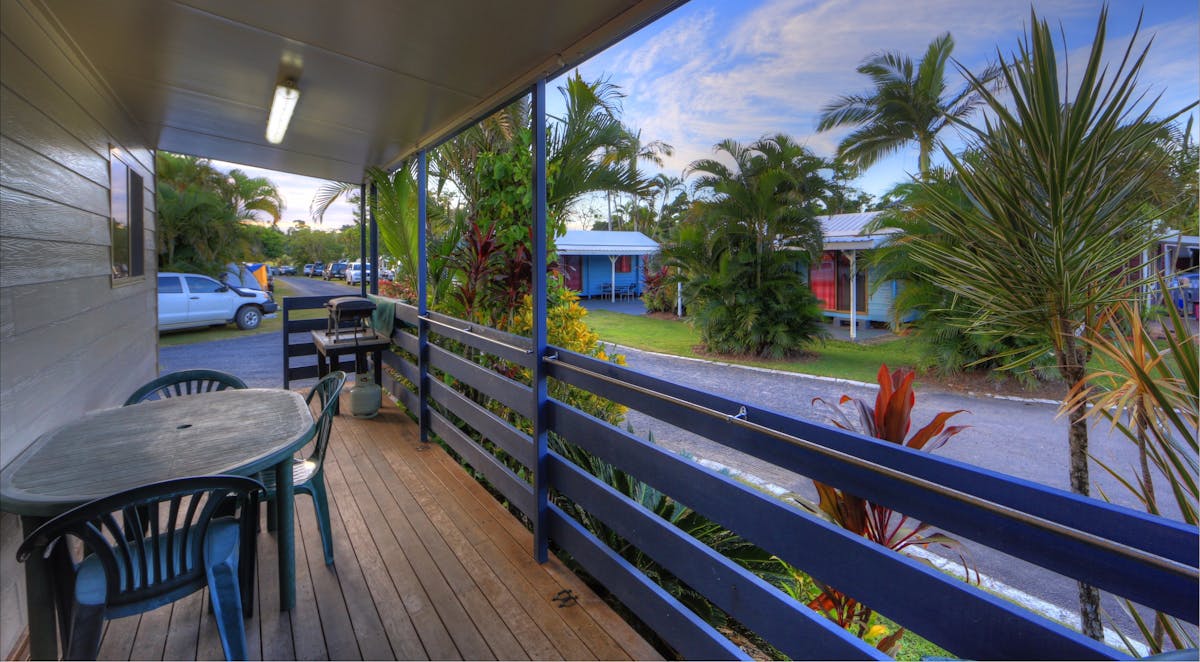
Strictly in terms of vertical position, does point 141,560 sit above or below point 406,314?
below

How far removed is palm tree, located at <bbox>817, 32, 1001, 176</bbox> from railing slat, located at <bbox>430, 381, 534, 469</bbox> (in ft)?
41.9

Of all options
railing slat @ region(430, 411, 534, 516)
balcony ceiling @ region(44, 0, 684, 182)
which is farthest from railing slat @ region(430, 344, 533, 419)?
balcony ceiling @ region(44, 0, 684, 182)

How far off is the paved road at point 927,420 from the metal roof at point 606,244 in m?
8.26

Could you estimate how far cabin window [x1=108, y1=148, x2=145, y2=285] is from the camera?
3.02 meters

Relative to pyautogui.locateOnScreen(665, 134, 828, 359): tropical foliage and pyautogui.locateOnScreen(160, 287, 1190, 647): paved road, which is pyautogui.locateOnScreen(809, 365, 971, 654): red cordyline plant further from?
pyautogui.locateOnScreen(665, 134, 828, 359): tropical foliage

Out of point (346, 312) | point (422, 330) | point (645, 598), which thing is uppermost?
point (346, 312)

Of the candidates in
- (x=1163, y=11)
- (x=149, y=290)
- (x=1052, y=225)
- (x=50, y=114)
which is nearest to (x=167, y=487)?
(x=50, y=114)

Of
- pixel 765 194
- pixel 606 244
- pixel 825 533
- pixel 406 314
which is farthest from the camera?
pixel 606 244

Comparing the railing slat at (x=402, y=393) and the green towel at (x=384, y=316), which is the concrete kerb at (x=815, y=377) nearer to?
the railing slat at (x=402, y=393)

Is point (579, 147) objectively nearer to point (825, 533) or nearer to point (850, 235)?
point (825, 533)

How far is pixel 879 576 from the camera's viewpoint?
1.12 m

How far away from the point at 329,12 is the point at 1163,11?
2624mm

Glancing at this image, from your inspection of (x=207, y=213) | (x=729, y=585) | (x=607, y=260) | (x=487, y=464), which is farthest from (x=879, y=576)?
(x=607, y=260)

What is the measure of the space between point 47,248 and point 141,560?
4.32 ft
